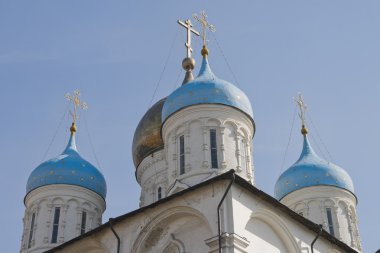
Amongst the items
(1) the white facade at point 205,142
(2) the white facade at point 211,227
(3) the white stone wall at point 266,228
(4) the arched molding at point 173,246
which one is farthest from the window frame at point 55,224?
(3) the white stone wall at point 266,228

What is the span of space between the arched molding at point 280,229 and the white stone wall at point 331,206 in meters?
6.38

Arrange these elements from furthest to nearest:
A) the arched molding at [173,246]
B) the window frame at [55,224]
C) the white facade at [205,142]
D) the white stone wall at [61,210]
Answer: the white stone wall at [61,210] → the window frame at [55,224] → the white facade at [205,142] → the arched molding at [173,246]

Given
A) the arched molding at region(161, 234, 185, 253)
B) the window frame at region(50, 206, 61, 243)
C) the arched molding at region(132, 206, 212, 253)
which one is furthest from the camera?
the window frame at region(50, 206, 61, 243)

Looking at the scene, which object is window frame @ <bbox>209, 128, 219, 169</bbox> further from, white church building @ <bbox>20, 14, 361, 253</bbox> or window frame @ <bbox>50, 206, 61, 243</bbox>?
window frame @ <bbox>50, 206, 61, 243</bbox>

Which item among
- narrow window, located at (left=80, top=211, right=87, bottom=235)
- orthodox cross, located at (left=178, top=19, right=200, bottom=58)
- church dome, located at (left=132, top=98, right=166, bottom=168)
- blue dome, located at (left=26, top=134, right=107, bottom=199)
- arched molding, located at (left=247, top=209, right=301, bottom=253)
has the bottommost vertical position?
arched molding, located at (left=247, top=209, right=301, bottom=253)

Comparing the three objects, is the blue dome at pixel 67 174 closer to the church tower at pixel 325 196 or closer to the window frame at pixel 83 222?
the window frame at pixel 83 222

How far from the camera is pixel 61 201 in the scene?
74.9ft

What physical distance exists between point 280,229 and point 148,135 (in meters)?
8.35

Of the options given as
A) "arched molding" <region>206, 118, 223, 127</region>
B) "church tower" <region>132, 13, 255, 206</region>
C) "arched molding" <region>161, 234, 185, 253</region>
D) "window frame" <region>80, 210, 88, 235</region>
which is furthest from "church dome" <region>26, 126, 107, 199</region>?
"arched molding" <region>161, 234, 185, 253</region>

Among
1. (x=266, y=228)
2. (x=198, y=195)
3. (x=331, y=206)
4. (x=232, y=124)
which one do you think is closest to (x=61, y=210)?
(x=232, y=124)

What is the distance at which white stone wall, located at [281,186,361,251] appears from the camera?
22.1 metres

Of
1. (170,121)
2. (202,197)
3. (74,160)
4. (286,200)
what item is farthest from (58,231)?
(202,197)

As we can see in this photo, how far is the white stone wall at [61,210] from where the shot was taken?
22.4m

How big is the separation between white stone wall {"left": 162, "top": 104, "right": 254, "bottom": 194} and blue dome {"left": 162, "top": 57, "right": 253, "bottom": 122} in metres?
0.14
